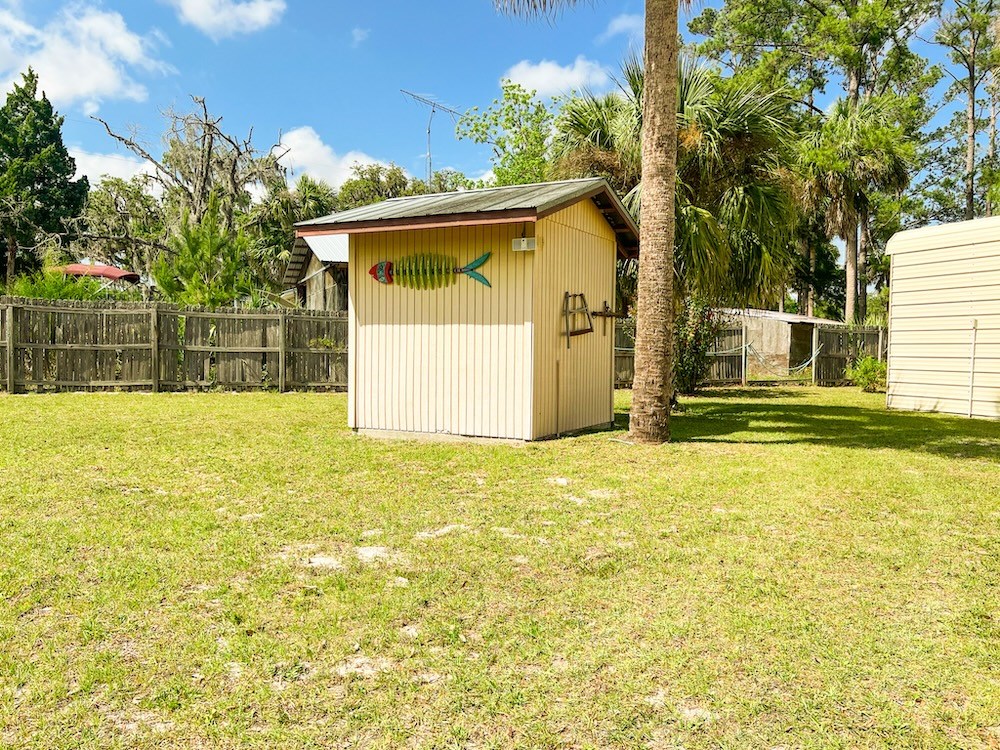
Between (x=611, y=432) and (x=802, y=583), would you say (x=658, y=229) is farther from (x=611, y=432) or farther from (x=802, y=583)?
(x=802, y=583)

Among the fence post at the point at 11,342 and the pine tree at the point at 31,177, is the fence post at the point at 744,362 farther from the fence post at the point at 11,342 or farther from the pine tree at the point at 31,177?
the pine tree at the point at 31,177

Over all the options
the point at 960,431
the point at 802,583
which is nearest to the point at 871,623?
the point at 802,583

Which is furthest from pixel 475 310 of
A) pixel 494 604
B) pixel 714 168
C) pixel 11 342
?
pixel 11 342

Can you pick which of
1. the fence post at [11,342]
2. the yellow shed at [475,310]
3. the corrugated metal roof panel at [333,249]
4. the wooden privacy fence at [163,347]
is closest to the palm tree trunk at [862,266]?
the corrugated metal roof panel at [333,249]

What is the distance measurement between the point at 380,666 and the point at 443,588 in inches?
31.4

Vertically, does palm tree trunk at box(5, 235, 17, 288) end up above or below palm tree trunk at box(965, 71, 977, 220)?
below

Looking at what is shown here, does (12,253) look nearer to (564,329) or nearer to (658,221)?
(564,329)

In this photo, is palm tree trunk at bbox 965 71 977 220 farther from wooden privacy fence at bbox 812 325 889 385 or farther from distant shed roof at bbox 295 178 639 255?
distant shed roof at bbox 295 178 639 255

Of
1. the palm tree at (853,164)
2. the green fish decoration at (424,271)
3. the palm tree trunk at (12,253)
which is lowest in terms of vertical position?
the green fish decoration at (424,271)

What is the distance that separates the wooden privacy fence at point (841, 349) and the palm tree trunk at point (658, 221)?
1315 centimetres

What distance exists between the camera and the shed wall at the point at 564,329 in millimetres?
8070

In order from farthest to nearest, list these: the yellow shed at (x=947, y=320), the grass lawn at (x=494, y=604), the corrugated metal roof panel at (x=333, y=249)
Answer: the corrugated metal roof panel at (x=333, y=249), the yellow shed at (x=947, y=320), the grass lawn at (x=494, y=604)

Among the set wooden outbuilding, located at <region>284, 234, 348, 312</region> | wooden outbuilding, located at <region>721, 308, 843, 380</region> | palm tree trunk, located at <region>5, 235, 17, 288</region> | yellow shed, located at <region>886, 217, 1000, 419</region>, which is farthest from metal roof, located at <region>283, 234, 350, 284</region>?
palm tree trunk, located at <region>5, 235, 17, 288</region>

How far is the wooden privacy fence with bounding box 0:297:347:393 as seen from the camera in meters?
12.3
